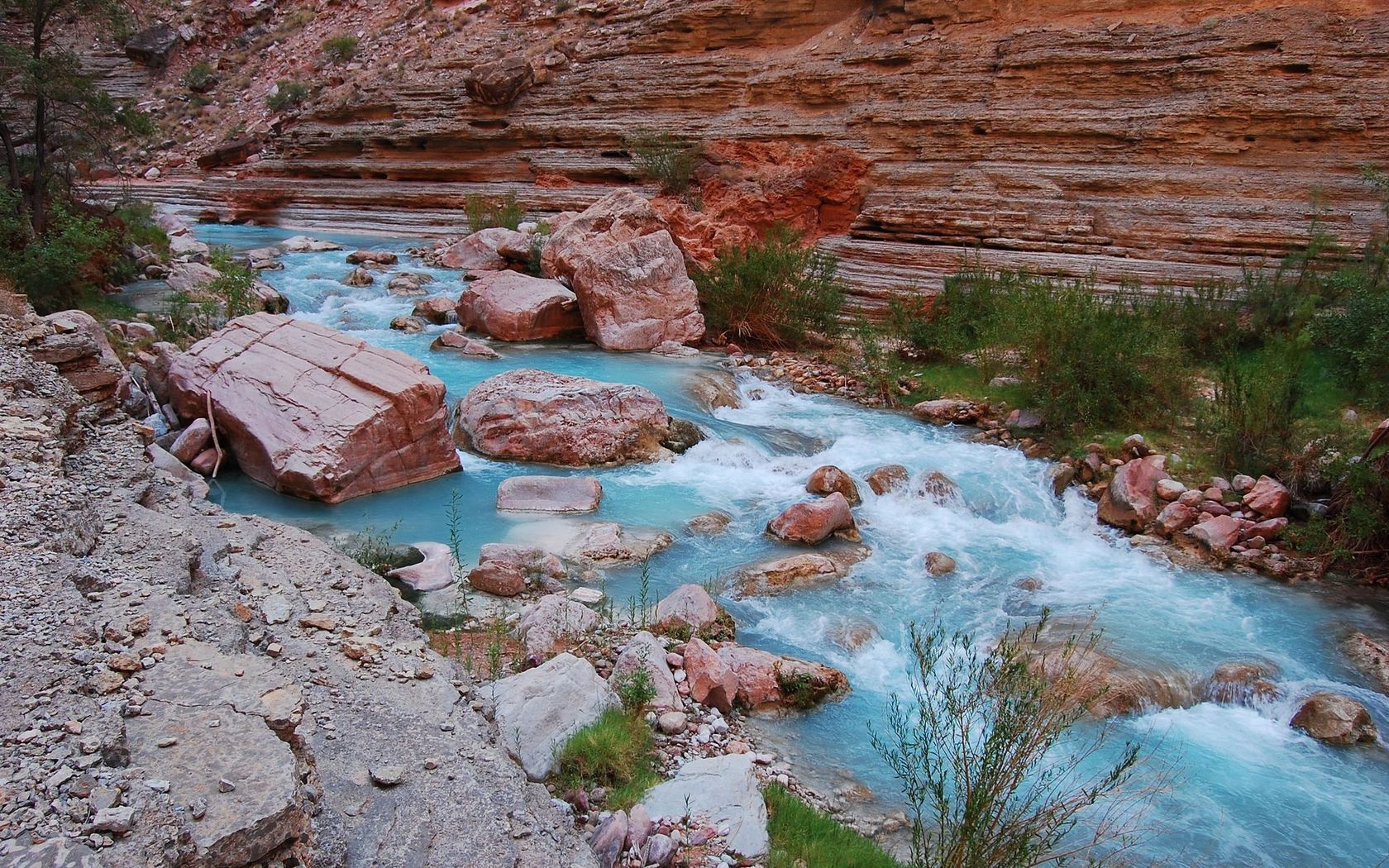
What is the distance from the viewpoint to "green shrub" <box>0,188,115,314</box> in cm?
883

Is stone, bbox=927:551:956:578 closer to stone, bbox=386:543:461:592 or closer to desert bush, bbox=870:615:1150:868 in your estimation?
desert bush, bbox=870:615:1150:868

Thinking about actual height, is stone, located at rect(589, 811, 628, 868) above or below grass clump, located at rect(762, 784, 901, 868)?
above

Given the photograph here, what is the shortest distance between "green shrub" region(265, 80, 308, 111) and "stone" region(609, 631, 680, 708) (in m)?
28.6

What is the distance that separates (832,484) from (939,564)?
1.41 m

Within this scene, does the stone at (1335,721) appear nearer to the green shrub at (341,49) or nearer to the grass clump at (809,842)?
the grass clump at (809,842)

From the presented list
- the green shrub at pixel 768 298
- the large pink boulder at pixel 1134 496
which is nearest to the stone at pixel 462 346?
the green shrub at pixel 768 298

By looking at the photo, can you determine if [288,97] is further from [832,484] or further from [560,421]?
[832,484]

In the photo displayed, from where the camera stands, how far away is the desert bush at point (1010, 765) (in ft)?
10.4

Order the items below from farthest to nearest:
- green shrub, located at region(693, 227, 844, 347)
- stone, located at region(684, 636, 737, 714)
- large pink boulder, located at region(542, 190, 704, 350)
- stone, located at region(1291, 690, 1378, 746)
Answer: green shrub, located at region(693, 227, 844, 347), large pink boulder, located at region(542, 190, 704, 350), stone, located at region(1291, 690, 1378, 746), stone, located at region(684, 636, 737, 714)

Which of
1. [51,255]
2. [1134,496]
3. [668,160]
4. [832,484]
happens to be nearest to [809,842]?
[832,484]

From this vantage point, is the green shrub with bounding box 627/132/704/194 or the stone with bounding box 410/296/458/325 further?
the green shrub with bounding box 627/132/704/194

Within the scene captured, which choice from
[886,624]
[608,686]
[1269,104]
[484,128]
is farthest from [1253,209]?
[484,128]

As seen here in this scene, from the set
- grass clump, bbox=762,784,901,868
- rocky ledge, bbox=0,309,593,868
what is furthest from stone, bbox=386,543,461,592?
grass clump, bbox=762,784,901,868

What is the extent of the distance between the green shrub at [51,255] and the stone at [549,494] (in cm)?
540
